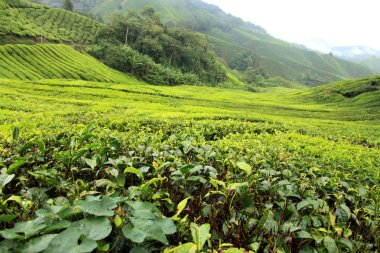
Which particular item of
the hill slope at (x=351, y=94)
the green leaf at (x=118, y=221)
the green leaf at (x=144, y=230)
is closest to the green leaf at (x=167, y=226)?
the green leaf at (x=144, y=230)

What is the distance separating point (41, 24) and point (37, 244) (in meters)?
76.4

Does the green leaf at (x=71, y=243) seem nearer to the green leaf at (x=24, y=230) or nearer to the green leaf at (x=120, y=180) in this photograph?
the green leaf at (x=24, y=230)

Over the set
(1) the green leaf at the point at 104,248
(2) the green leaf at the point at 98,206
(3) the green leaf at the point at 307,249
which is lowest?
(3) the green leaf at the point at 307,249

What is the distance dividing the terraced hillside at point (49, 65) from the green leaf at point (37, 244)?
40556 mm

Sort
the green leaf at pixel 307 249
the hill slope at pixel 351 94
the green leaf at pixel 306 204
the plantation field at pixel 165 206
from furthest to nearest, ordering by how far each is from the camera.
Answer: the hill slope at pixel 351 94
the green leaf at pixel 306 204
the green leaf at pixel 307 249
the plantation field at pixel 165 206

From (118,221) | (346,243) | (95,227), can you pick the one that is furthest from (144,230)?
(346,243)

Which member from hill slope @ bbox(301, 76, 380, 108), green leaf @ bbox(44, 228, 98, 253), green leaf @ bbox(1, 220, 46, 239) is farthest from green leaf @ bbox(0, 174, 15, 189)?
hill slope @ bbox(301, 76, 380, 108)

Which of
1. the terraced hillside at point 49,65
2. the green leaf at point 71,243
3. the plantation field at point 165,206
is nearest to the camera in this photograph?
the green leaf at point 71,243

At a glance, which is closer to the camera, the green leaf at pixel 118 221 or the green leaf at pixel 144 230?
the green leaf at pixel 144 230

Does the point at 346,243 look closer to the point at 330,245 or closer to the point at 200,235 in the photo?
the point at 330,245

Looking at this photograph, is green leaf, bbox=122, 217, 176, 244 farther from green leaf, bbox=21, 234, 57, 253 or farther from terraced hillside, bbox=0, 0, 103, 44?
terraced hillside, bbox=0, 0, 103, 44

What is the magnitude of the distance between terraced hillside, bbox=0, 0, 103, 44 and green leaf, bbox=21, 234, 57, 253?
59636 millimetres

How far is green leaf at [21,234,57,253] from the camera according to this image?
1439mm

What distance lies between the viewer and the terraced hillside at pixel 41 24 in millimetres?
53156
